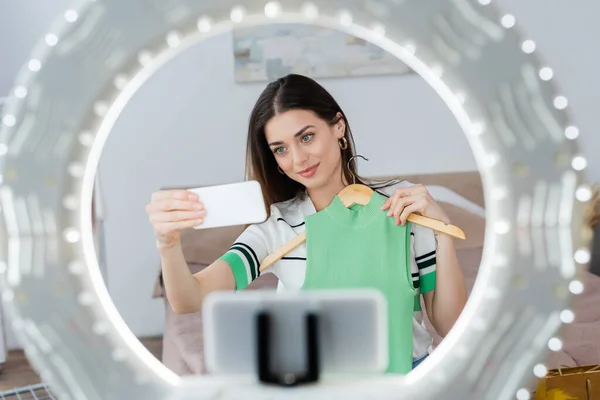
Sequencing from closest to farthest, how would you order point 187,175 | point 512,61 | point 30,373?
point 512,61
point 30,373
point 187,175

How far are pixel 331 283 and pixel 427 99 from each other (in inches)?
50.9

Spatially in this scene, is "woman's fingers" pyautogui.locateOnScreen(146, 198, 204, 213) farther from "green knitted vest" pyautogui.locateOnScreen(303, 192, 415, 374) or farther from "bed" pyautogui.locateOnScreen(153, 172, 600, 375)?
"bed" pyautogui.locateOnScreen(153, 172, 600, 375)

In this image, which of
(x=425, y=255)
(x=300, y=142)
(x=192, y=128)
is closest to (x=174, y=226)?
(x=300, y=142)

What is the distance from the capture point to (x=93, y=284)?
0.35 meters

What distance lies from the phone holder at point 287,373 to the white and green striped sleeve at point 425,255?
281mm

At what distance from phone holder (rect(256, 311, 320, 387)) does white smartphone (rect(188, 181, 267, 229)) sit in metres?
0.05

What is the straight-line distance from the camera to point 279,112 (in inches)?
22.6

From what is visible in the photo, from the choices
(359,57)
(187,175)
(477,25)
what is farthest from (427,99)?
(477,25)

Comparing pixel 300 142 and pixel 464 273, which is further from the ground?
pixel 300 142

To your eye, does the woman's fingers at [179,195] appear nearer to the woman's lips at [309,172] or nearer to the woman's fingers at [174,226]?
the woman's fingers at [174,226]

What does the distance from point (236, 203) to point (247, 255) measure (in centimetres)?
24

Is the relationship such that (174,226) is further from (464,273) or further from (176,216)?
(464,273)

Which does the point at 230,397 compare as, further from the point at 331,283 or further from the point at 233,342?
the point at 331,283

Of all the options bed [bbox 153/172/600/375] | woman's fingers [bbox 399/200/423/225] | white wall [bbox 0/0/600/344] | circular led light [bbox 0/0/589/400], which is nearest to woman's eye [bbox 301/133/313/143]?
woman's fingers [bbox 399/200/423/225]
